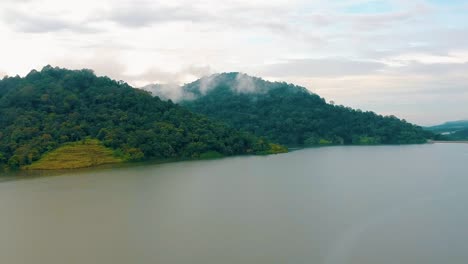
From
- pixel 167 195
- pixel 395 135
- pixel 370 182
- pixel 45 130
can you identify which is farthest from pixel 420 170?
pixel 395 135

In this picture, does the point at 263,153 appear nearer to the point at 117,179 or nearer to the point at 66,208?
the point at 117,179

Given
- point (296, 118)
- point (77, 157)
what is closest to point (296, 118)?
point (296, 118)

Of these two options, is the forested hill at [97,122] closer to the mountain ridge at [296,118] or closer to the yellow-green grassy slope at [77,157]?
the yellow-green grassy slope at [77,157]

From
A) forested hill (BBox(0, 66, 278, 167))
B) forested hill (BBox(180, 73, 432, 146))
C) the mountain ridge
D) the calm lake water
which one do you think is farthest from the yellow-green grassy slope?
forested hill (BBox(180, 73, 432, 146))

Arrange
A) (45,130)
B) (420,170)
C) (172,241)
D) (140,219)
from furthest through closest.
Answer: (45,130)
(420,170)
(140,219)
(172,241)

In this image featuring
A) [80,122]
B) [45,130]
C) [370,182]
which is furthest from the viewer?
[80,122]

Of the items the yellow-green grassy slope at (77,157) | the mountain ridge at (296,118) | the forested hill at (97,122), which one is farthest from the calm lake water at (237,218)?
the mountain ridge at (296,118)
